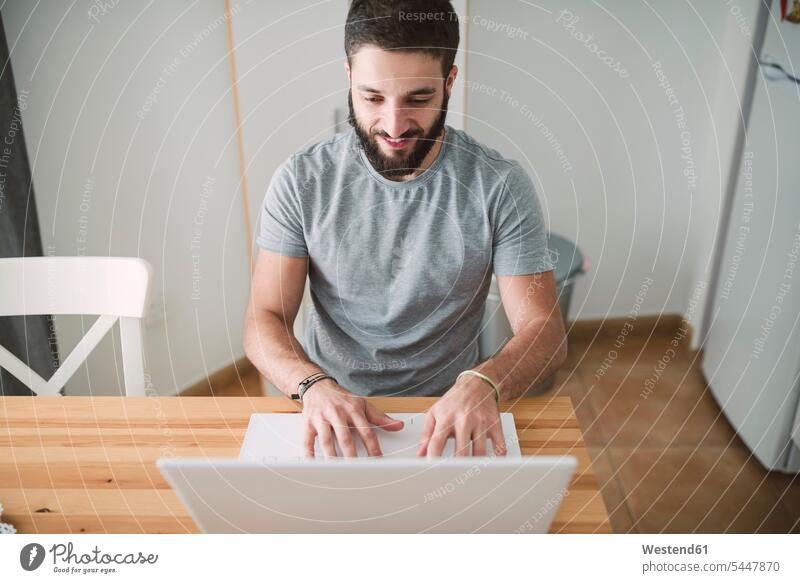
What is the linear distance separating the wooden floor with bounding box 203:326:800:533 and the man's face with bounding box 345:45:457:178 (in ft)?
1.11

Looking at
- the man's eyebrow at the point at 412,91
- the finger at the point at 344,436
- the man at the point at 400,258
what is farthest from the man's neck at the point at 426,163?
the finger at the point at 344,436

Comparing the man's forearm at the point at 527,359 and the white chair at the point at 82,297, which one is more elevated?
the white chair at the point at 82,297

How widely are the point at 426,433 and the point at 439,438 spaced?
0.02 meters

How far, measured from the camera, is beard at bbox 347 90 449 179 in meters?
0.65

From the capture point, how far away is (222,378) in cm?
76

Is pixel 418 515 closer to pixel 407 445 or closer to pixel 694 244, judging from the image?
pixel 407 445

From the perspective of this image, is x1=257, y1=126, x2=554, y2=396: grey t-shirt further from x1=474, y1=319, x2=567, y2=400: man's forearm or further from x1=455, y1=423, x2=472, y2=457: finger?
x1=455, y1=423, x2=472, y2=457: finger

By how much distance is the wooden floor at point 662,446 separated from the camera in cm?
59

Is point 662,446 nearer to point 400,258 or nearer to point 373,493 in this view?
point 400,258

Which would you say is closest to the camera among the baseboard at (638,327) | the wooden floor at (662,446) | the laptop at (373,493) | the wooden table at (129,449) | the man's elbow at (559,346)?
the laptop at (373,493)

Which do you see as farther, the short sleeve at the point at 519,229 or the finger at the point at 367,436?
the short sleeve at the point at 519,229

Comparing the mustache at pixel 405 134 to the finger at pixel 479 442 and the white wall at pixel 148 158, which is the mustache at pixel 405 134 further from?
the finger at pixel 479 442

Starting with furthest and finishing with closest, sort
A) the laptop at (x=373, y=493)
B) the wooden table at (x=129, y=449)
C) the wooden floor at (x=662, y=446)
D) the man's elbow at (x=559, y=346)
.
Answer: the man's elbow at (x=559, y=346)
the wooden floor at (x=662, y=446)
the wooden table at (x=129, y=449)
the laptop at (x=373, y=493)
